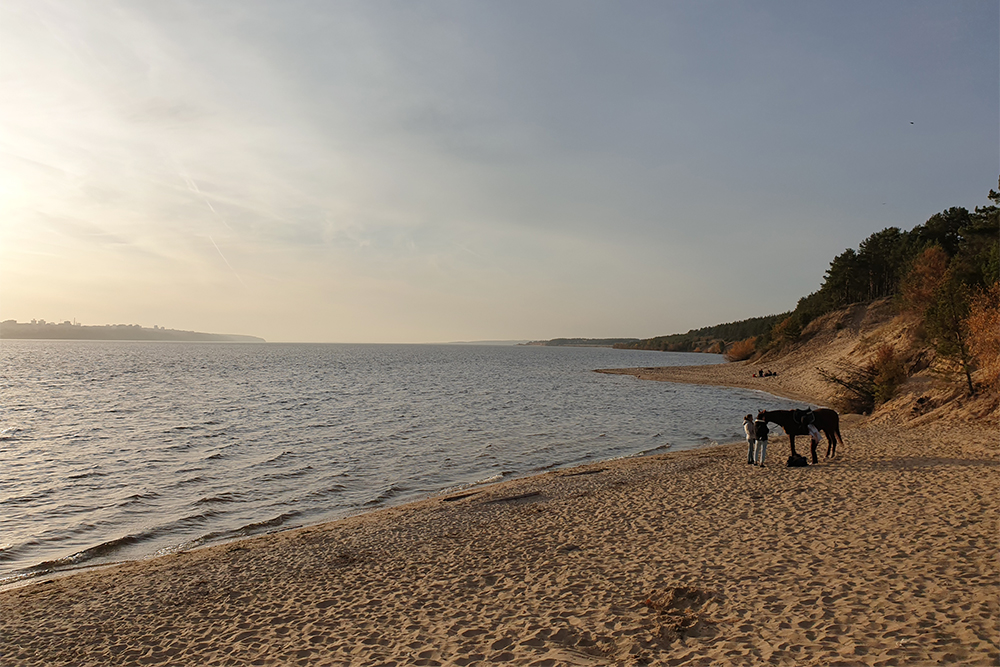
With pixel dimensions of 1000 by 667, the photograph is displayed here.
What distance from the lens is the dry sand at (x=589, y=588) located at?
25.5 ft

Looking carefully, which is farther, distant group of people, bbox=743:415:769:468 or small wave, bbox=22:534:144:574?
distant group of people, bbox=743:415:769:468

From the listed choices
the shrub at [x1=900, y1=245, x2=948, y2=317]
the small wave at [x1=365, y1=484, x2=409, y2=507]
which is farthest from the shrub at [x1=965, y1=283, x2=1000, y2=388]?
the small wave at [x1=365, y1=484, x2=409, y2=507]

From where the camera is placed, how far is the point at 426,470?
23734 millimetres

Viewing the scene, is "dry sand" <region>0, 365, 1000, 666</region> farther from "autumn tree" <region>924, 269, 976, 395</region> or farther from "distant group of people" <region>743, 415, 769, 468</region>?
"autumn tree" <region>924, 269, 976, 395</region>

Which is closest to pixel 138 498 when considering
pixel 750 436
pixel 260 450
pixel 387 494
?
pixel 260 450

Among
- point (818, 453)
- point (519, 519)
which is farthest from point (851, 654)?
point (818, 453)

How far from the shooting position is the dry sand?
307 inches

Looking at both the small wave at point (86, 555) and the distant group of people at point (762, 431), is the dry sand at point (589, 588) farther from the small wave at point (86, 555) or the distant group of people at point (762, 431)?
the distant group of people at point (762, 431)

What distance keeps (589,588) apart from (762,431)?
41.4 ft

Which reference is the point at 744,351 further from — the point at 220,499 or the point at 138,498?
the point at 138,498

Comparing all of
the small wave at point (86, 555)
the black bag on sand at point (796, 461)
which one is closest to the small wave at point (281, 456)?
the small wave at point (86, 555)

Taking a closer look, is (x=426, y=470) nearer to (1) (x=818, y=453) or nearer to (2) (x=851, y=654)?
(1) (x=818, y=453)

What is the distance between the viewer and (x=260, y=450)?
27.5 meters

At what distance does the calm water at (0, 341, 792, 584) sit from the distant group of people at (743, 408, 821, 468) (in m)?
7.65
